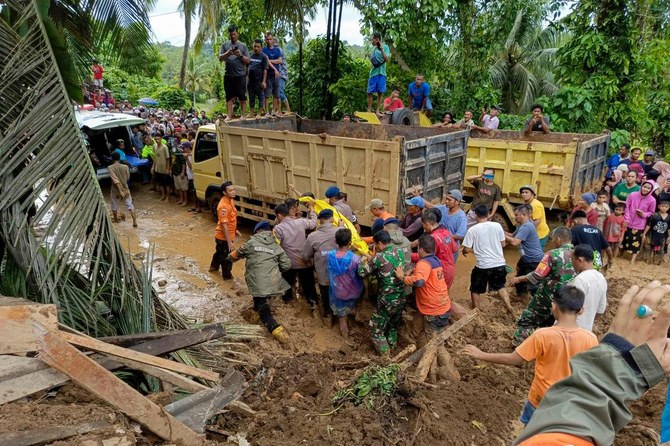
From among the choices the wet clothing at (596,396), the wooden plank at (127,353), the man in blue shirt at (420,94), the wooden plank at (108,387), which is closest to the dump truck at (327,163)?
the man in blue shirt at (420,94)

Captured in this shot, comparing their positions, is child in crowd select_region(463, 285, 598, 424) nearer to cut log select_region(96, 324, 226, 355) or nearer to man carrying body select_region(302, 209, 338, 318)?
cut log select_region(96, 324, 226, 355)

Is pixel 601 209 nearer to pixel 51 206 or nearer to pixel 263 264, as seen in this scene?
pixel 263 264

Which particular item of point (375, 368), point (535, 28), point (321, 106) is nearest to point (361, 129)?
point (321, 106)

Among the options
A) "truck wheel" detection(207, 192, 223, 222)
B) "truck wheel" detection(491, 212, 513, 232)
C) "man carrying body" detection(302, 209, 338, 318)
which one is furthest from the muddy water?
"man carrying body" detection(302, 209, 338, 318)

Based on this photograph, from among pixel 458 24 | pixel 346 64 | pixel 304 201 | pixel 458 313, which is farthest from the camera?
pixel 346 64

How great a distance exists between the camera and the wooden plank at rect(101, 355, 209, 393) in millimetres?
2803

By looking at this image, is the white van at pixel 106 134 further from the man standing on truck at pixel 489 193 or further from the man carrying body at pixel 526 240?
the man carrying body at pixel 526 240

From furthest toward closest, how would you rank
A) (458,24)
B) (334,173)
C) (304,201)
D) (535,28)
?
(535,28) < (458,24) < (334,173) < (304,201)

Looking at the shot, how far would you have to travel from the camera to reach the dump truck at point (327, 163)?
6523mm

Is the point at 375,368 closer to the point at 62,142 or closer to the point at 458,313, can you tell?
the point at 458,313

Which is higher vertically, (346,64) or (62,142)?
(346,64)

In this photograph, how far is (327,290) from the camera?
18.4 ft

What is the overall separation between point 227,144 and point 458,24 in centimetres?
747

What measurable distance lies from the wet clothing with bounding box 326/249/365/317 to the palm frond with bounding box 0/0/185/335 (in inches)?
83.1
